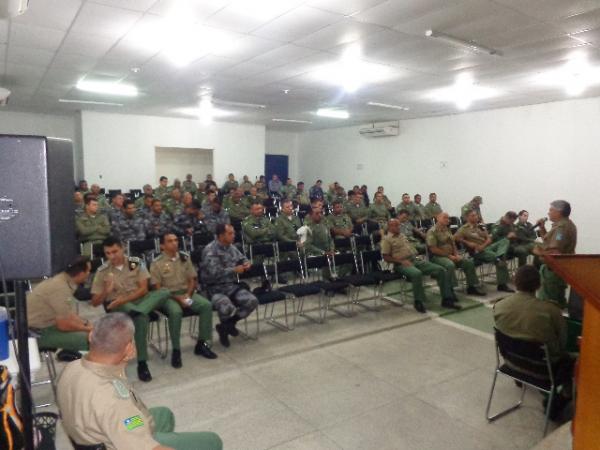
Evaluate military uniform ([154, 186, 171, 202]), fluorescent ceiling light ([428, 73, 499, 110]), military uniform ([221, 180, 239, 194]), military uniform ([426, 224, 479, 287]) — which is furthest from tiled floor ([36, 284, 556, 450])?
military uniform ([221, 180, 239, 194])

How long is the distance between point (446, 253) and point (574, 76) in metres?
3.44

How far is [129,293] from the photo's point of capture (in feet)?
13.1

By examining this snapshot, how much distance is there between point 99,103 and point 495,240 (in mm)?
9304

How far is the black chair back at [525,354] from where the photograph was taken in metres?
2.78

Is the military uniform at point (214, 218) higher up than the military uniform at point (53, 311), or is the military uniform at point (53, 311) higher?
the military uniform at point (214, 218)

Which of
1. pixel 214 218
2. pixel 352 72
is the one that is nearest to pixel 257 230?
pixel 214 218

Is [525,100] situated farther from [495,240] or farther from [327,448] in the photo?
[327,448]

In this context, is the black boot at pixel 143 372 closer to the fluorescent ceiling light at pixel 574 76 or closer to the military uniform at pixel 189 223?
the military uniform at pixel 189 223

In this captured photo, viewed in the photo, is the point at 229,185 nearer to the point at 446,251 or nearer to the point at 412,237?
the point at 412,237

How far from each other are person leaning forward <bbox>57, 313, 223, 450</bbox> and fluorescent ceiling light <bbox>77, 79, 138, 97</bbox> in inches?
275

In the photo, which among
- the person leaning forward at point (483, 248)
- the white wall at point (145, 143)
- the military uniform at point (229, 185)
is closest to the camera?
the person leaning forward at point (483, 248)

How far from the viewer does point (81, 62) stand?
243 inches

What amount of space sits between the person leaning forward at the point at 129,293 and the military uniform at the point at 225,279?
0.56 metres

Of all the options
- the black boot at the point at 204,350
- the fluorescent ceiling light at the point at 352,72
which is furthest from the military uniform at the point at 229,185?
the black boot at the point at 204,350
